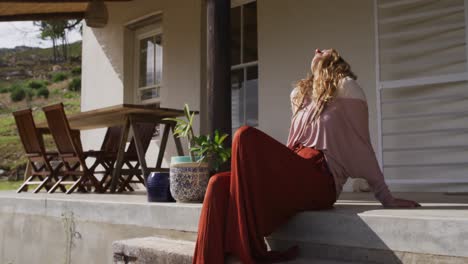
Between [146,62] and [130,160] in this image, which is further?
[146,62]

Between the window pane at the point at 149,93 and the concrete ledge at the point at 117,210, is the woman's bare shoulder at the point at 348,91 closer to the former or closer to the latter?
the concrete ledge at the point at 117,210

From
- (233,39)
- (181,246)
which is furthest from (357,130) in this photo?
(233,39)

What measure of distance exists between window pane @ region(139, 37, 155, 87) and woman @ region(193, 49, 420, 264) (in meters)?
5.05

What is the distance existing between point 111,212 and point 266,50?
2.92m

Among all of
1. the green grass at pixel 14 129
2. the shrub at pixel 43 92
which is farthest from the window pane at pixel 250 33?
the shrub at pixel 43 92

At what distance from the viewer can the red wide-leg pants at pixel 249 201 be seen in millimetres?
2432

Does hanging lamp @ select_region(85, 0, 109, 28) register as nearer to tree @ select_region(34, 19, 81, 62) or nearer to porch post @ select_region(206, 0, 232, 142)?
porch post @ select_region(206, 0, 232, 142)

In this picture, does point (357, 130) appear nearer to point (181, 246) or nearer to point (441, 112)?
point (181, 246)

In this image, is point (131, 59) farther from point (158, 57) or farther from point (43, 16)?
point (43, 16)

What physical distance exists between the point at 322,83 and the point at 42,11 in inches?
234

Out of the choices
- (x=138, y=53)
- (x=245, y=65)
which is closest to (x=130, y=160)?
(x=245, y=65)

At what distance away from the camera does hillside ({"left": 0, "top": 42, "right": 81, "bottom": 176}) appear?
56.6 feet

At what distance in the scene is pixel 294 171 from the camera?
2615 mm

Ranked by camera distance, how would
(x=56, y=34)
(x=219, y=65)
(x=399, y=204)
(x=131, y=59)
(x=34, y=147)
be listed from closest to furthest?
(x=399, y=204) < (x=219, y=65) < (x=34, y=147) < (x=131, y=59) < (x=56, y=34)
